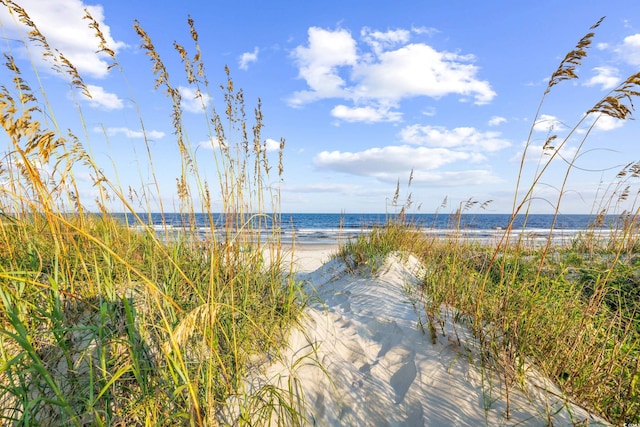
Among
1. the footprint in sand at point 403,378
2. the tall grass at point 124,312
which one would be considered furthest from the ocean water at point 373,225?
the footprint in sand at point 403,378

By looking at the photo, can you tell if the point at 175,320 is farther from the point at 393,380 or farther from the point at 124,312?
the point at 393,380

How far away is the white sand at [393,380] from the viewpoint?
192cm

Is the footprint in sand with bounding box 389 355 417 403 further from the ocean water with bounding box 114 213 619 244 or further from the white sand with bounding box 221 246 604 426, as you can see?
the ocean water with bounding box 114 213 619 244

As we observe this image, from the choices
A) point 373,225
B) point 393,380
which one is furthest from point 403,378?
point 373,225

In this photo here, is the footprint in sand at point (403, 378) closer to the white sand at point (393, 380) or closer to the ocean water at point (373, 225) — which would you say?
the white sand at point (393, 380)

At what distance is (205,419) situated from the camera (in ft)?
5.28

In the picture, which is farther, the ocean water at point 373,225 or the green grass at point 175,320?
the ocean water at point 373,225

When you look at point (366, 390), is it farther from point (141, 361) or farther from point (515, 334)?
point (141, 361)

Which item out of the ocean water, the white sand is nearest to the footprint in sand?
the white sand

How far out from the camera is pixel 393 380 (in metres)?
2.34

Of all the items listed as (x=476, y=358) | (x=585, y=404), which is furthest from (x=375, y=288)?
(x=585, y=404)

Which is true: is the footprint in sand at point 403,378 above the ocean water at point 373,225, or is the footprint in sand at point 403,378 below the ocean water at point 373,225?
below

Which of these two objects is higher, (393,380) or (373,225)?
(373,225)

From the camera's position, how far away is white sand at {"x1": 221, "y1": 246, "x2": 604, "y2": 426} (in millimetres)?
1920
